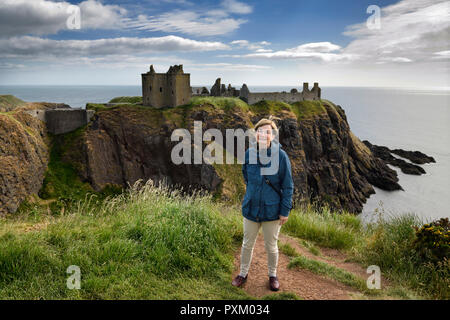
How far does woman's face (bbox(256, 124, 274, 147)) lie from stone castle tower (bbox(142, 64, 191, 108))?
1764 inches

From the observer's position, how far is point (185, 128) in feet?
150

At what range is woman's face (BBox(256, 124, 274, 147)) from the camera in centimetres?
532

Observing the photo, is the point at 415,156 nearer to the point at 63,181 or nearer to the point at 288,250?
the point at 63,181

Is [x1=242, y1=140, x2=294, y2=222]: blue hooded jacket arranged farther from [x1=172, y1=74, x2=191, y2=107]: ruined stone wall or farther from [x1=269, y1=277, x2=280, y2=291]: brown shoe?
[x1=172, y1=74, x2=191, y2=107]: ruined stone wall

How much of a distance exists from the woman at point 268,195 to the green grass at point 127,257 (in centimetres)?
88

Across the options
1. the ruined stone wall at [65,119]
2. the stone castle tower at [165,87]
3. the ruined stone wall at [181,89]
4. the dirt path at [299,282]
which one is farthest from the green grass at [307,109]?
the dirt path at [299,282]

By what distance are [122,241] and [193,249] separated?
4.93 ft

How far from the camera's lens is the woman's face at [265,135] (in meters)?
5.32

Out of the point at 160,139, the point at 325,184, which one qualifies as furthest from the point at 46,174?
the point at 325,184

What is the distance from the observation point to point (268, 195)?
5324mm

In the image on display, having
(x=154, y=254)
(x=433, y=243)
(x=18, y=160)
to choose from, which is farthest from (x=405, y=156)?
(x=154, y=254)

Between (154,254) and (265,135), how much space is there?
10.8ft

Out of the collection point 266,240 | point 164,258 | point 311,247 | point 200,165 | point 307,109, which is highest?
point 307,109

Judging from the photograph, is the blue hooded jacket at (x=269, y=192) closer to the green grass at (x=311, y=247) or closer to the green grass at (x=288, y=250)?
the green grass at (x=288, y=250)
